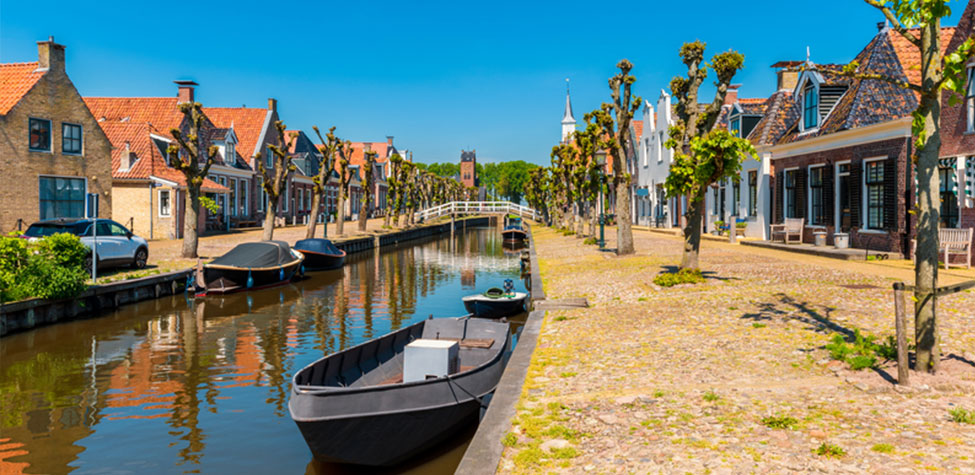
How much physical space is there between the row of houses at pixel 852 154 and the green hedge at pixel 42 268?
694 inches

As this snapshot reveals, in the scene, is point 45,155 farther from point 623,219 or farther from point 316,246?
point 623,219

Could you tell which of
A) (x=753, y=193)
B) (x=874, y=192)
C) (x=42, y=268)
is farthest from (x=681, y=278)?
(x=753, y=193)

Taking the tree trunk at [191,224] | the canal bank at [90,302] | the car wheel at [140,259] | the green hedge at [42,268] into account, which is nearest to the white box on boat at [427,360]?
the green hedge at [42,268]

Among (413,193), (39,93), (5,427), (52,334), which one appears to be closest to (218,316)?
(52,334)

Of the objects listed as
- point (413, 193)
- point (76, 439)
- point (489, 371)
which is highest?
point (413, 193)

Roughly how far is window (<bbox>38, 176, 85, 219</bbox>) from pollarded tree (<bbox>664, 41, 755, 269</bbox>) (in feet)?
96.4

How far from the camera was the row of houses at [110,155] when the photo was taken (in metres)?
30.4

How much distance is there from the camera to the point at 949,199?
1944cm

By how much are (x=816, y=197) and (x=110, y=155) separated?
3494 cm

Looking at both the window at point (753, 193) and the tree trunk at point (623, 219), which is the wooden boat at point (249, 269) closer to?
the tree trunk at point (623, 219)

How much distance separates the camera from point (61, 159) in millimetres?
32312

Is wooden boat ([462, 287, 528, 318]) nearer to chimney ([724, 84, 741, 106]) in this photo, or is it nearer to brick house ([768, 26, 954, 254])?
brick house ([768, 26, 954, 254])

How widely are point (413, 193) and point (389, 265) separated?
→ 1245 inches

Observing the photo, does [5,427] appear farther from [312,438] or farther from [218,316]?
[218,316]
